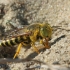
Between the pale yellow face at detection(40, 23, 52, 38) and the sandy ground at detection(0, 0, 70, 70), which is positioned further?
the pale yellow face at detection(40, 23, 52, 38)

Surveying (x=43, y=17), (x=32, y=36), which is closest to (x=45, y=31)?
(x=32, y=36)

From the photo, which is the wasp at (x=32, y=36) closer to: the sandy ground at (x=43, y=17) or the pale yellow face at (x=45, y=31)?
the pale yellow face at (x=45, y=31)

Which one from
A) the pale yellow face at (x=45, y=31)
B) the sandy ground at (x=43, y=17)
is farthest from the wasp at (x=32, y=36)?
the sandy ground at (x=43, y=17)

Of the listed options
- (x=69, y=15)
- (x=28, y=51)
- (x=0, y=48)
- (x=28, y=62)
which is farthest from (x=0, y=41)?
(x=69, y=15)

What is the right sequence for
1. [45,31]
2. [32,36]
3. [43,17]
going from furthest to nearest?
1. [43,17]
2. [32,36]
3. [45,31]

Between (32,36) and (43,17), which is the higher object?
(43,17)

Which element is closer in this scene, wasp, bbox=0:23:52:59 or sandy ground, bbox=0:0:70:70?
sandy ground, bbox=0:0:70:70

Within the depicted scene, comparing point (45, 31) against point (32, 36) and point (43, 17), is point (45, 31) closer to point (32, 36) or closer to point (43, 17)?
Answer: point (32, 36)

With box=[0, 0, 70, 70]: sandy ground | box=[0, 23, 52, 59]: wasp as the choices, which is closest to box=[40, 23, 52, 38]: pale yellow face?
box=[0, 23, 52, 59]: wasp

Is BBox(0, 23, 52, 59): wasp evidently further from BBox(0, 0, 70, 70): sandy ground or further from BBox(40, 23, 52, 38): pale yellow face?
BBox(0, 0, 70, 70): sandy ground
